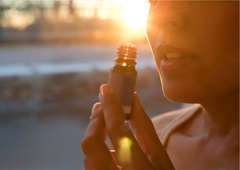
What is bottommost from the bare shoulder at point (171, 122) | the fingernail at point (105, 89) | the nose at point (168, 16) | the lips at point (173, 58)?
the bare shoulder at point (171, 122)

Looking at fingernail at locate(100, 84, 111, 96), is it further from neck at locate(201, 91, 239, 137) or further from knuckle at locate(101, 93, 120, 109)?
neck at locate(201, 91, 239, 137)

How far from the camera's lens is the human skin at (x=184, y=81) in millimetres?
425

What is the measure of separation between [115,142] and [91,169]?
0.09m

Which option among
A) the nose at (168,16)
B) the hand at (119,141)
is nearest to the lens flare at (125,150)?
the hand at (119,141)

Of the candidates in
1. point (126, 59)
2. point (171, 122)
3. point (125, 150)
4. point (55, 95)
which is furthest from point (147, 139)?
point (55, 95)

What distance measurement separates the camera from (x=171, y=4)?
1.58 feet

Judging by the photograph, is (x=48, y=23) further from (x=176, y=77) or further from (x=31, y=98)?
(x=176, y=77)

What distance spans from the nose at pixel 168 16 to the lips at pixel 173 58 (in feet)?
0.14

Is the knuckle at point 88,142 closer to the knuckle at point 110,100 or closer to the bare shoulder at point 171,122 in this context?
the knuckle at point 110,100

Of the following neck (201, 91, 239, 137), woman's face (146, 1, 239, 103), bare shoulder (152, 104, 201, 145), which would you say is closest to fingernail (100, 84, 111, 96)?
woman's face (146, 1, 239, 103)

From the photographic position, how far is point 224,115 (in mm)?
572

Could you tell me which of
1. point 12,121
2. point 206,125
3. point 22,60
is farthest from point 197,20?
point 22,60

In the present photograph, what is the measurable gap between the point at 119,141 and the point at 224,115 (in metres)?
0.31

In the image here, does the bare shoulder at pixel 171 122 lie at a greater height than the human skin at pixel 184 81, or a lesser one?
lesser
